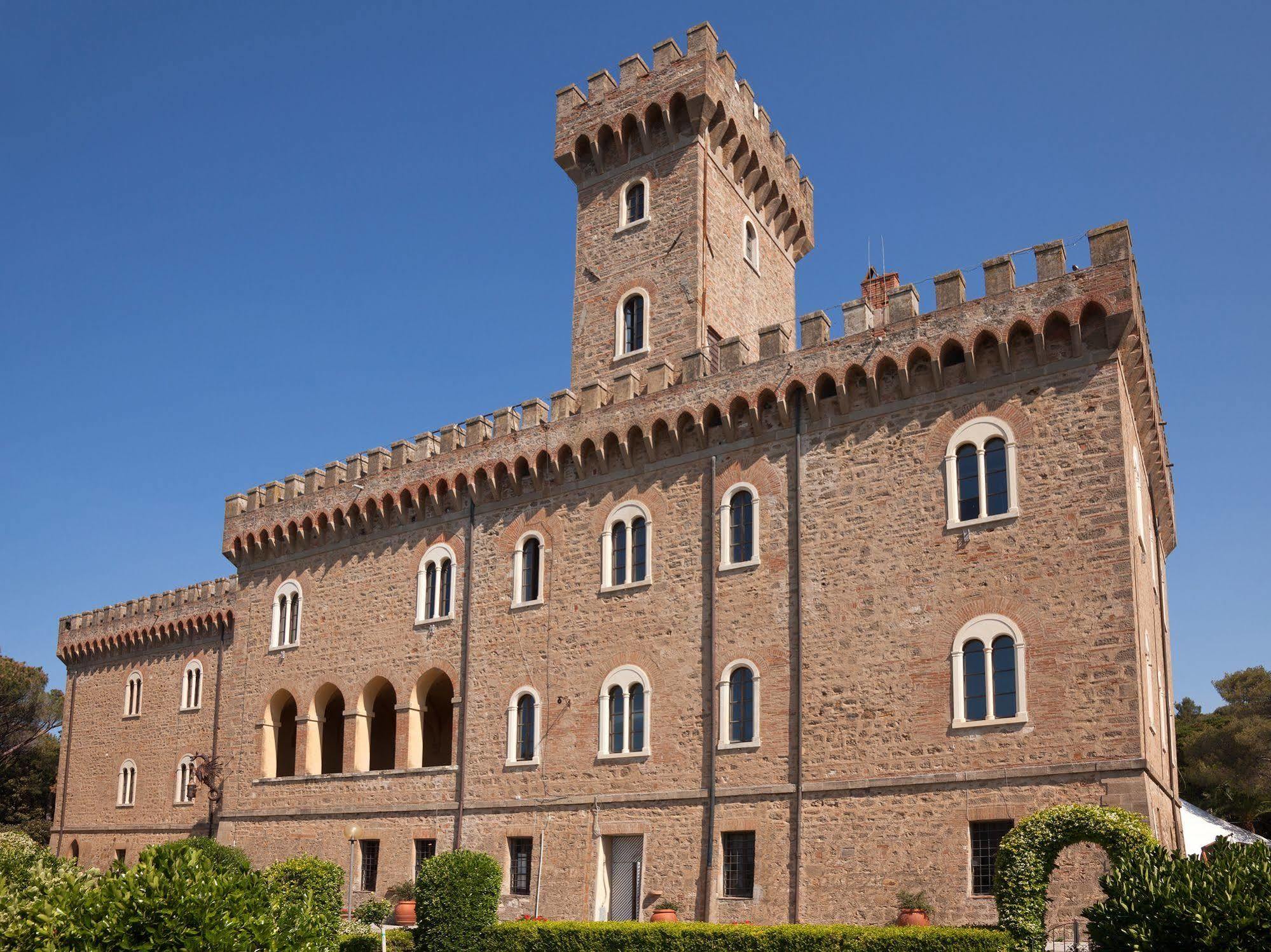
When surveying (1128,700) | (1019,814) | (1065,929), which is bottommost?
(1065,929)

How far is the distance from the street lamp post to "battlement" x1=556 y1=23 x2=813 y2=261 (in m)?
18.8

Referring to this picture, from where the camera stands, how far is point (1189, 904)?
1417cm

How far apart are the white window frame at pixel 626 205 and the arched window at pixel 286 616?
14.2m

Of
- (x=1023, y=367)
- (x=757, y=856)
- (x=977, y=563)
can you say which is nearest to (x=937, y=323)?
(x=1023, y=367)

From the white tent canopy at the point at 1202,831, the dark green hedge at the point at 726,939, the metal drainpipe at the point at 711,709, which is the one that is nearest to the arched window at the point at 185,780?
the dark green hedge at the point at 726,939

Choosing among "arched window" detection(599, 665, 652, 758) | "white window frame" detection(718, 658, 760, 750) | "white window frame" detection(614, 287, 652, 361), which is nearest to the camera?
"white window frame" detection(718, 658, 760, 750)

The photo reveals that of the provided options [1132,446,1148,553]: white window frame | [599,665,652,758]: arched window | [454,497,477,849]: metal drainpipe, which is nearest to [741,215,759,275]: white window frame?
[454,497,477,849]: metal drainpipe

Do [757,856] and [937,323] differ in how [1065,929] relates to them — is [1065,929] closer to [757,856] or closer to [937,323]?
[757,856]

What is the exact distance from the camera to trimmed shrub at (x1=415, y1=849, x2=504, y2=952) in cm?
2305

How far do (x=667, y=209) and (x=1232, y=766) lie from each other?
117 feet

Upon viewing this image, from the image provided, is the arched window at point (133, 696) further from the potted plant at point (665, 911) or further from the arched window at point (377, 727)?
the potted plant at point (665, 911)

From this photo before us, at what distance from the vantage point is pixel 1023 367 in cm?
2367

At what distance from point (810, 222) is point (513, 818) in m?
20.0

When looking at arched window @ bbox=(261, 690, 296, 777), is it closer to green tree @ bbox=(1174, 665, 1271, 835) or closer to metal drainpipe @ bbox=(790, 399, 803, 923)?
metal drainpipe @ bbox=(790, 399, 803, 923)
